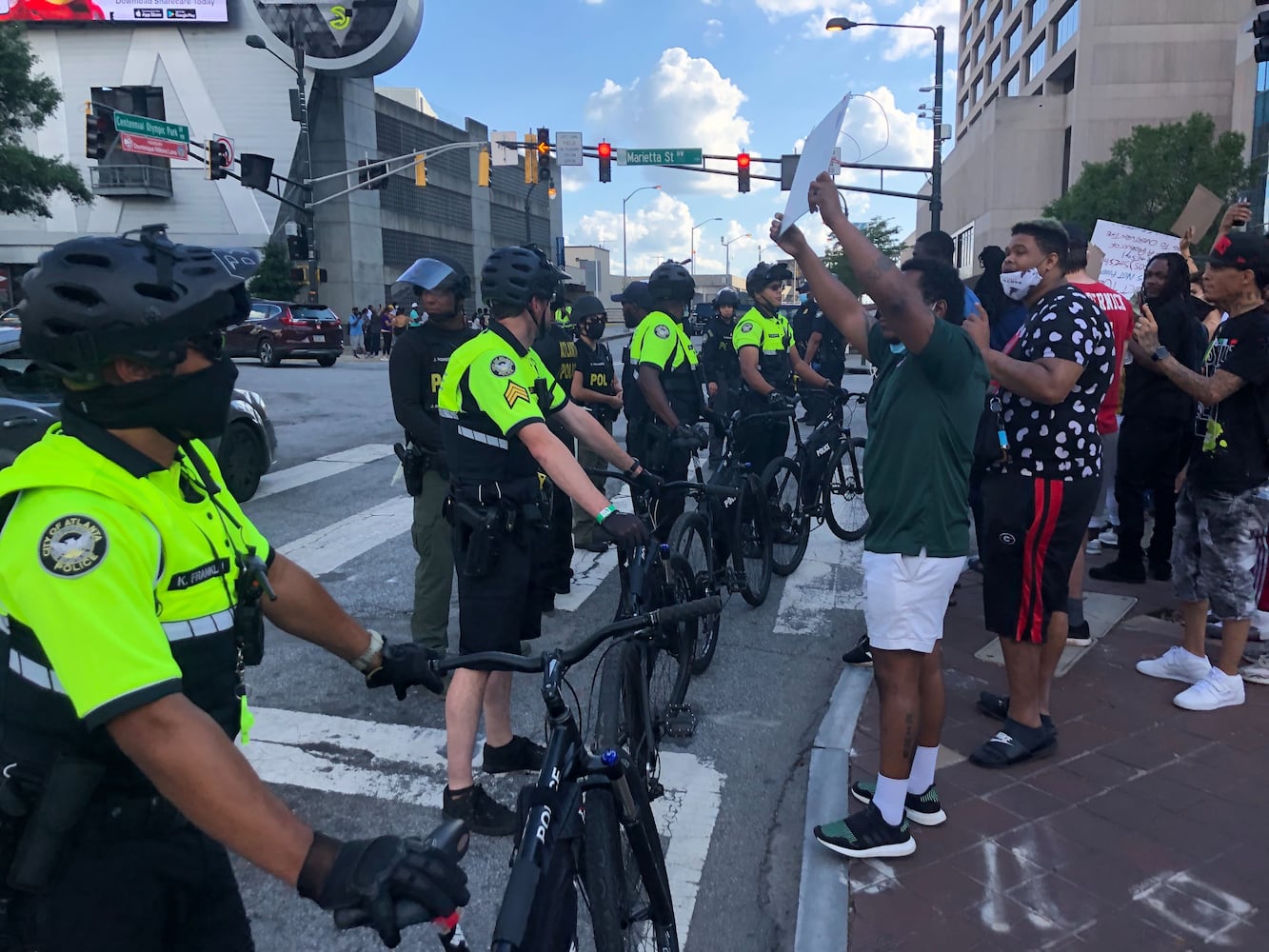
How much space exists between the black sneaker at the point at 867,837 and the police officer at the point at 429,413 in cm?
237

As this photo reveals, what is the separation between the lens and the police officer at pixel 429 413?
4.82 meters

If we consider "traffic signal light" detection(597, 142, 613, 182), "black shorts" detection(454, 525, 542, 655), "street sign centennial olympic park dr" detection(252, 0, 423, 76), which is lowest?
"black shorts" detection(454, 525, 542, 655)

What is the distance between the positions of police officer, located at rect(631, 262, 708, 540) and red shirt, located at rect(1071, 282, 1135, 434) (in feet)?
7.61

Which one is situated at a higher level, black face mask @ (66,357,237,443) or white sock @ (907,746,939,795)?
black face mask @ (66,357,237,443)

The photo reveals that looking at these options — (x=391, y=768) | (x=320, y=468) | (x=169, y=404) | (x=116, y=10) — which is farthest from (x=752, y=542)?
(x=116, y=10)

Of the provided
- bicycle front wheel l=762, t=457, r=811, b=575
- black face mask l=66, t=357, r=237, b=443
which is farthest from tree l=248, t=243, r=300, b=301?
black face mask l=66, t=357, r=237, b=443

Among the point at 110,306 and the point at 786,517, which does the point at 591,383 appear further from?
the point at 110,306

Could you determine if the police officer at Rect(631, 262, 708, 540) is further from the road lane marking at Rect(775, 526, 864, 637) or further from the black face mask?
the black face mask

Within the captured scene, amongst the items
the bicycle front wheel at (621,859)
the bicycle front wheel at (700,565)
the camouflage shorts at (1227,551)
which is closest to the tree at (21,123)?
the bicycle front wheel at (700,565)

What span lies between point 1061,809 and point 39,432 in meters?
6.67

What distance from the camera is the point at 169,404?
5.29 ft

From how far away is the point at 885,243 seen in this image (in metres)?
58.4

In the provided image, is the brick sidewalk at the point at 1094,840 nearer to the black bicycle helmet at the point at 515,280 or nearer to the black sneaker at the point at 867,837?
the black sneaker at the point at 867,837

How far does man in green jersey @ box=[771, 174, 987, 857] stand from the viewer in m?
2.98
